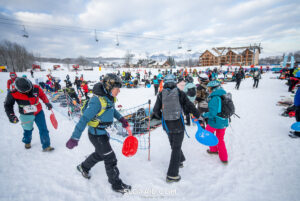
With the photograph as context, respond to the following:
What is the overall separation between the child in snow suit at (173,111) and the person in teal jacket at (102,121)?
0.81m

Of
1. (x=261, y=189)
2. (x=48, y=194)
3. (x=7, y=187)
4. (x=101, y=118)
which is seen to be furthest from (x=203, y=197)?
(x=7, y=187)

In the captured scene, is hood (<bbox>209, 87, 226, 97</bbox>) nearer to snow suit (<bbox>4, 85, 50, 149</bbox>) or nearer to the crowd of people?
the crowd of people

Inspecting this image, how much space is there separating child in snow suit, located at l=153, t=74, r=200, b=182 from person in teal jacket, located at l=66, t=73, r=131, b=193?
0.81 m

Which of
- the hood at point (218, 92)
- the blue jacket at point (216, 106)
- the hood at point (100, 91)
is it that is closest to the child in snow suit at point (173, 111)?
the blue jacket at point (216, 106)

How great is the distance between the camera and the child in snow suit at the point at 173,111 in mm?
2213

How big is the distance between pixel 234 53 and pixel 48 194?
2180 inches

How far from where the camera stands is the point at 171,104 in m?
2.20

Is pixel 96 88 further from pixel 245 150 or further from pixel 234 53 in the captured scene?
pixel 234 53

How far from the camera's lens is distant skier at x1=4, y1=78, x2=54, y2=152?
285 centimetres

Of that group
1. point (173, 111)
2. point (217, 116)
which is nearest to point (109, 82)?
point (173, 111)

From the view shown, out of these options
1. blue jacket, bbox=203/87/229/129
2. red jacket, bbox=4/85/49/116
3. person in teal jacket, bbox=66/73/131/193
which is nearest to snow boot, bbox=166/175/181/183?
person in teal jacket, bbox=66/73/131/193

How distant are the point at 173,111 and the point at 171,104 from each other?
0.13 meters

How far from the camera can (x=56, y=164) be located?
296 centimetres

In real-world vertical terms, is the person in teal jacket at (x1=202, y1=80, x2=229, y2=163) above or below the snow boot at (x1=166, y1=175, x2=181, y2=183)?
above
